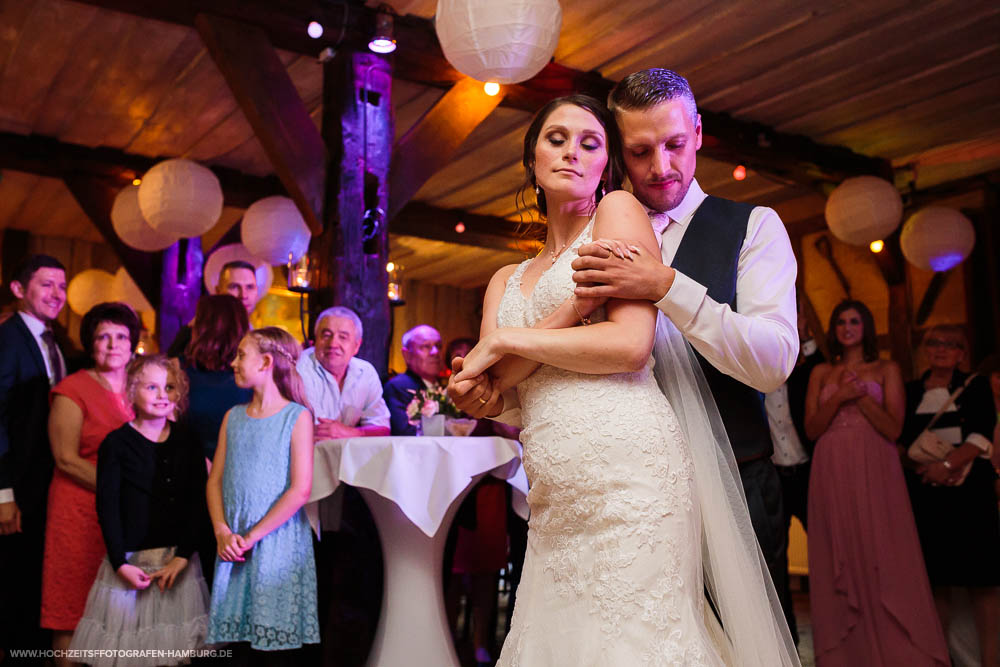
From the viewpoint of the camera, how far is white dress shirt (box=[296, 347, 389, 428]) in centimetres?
393

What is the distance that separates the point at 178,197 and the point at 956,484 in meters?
4.19

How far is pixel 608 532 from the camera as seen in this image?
1417 mm

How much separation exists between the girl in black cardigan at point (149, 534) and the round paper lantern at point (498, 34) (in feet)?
5.38

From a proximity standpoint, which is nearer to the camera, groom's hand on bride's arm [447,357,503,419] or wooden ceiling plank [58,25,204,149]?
groom's hand on bride's arm [447,357,503,419]

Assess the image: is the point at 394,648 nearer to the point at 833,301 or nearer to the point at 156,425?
the point at 156,425

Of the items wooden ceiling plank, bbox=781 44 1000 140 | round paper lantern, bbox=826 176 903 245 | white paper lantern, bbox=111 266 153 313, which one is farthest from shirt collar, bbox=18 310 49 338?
wooden ceiling plank, bbox=781 44 1000 140

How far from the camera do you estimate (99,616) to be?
2.94 metres

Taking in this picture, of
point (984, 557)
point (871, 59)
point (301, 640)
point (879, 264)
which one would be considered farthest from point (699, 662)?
point (879, 264)

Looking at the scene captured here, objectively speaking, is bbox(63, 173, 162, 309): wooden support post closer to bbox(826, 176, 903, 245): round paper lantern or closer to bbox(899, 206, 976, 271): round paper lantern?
bbox(826, 176, 903, 245): round paper lantern

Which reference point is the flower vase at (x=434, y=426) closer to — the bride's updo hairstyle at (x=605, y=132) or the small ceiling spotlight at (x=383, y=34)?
the small ceiling spotlight at (x=383, y=34)

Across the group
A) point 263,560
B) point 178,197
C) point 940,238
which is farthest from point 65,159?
point 940,238

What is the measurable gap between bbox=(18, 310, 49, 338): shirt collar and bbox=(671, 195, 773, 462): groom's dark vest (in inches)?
117

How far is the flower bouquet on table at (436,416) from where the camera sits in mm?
3611

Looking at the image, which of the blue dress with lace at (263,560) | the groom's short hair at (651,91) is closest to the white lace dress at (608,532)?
the groom's short hair at (651,91)
